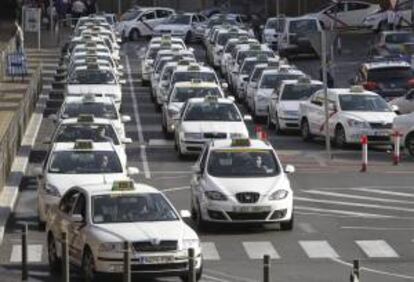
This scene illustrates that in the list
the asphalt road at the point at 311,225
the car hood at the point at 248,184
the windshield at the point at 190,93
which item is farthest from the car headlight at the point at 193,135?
the car hood at the point at 248,184

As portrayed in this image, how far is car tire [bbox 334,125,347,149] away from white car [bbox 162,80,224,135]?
3717 mm

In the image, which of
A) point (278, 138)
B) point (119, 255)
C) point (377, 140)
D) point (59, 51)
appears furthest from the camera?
point (59, 51)

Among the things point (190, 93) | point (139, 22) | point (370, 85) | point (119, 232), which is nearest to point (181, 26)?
point (139, 22)

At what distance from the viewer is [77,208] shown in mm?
21266

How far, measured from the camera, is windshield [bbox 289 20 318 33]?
66.0m

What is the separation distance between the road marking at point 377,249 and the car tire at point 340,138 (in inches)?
556

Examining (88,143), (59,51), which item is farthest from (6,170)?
(59,51)

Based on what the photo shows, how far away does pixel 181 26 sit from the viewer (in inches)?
2990

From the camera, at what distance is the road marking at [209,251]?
22875 mm

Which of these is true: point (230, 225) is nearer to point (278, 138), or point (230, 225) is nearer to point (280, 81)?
point (278, 138)

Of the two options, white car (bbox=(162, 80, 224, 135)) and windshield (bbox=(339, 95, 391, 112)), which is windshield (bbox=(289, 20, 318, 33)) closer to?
white car (bbox=(162, 80, 224, 135))

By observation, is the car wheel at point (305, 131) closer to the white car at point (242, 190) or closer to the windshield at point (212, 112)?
the windshield at point (212, 112)

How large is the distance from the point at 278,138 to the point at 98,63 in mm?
9097

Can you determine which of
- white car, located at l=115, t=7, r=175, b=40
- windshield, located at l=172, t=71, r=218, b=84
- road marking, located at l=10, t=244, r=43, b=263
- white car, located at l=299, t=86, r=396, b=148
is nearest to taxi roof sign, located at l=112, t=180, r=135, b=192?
road marking, located at l=10, t=244, r=43, b=263
